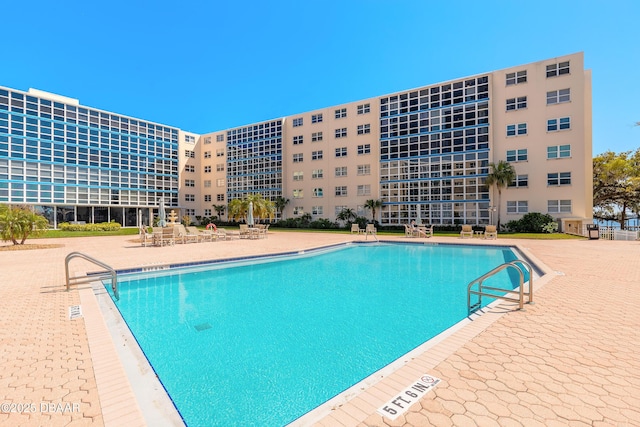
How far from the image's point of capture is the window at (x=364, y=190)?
1377 inches

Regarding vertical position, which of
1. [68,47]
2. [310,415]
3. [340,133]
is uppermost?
[68,47]

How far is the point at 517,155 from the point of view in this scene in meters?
27.3

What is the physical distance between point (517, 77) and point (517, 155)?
768cm

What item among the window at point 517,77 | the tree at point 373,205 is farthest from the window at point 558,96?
the tree at point 373,205

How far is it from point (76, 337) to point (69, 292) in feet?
11.3

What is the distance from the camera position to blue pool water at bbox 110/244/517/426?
3.43 m

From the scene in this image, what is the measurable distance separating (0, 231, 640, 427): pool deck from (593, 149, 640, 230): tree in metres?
36.0

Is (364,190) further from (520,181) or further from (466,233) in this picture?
(520,181)

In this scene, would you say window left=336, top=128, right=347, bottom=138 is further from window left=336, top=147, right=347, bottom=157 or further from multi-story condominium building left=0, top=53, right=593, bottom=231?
window left=336, top=147, right=347, bottom=157

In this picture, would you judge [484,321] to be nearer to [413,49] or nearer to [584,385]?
[584,385]

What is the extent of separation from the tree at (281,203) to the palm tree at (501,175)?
81.6ft

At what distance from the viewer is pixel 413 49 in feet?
71.4

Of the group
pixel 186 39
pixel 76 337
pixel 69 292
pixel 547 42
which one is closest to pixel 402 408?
pixel 76 337

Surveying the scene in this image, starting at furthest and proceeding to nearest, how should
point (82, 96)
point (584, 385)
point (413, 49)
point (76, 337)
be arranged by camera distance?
point (82, 96) → point (413, 49) → point (76, 337) → point (584, 385)
